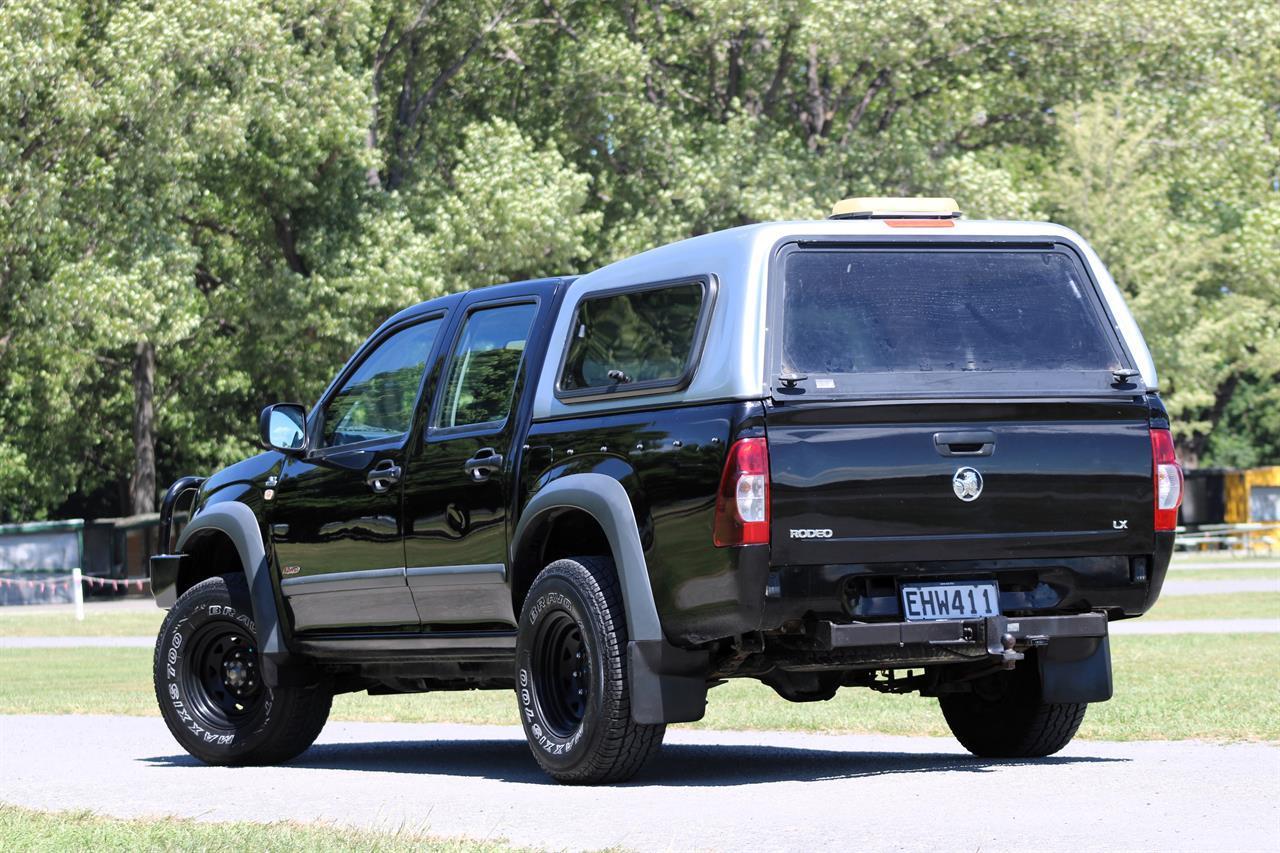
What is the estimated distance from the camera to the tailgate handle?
334 inches

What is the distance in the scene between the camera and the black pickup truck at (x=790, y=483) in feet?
27.4

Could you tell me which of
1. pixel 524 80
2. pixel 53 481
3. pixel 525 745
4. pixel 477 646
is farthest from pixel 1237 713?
pixel 53 481

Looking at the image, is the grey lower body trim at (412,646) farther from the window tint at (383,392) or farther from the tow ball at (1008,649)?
the tow ball at (1008,649)

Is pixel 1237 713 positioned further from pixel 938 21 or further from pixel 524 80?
pixel 524 80

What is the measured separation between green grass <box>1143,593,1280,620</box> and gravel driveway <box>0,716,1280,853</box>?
14729 millimetres

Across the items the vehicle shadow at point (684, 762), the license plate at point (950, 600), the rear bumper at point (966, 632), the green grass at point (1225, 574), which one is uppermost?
the license plate at point (950, 600)

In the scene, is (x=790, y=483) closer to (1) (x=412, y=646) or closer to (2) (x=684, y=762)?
(2) (x=684, y=762)

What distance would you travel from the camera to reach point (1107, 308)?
9156mm

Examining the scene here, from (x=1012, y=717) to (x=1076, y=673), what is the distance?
2.64ft

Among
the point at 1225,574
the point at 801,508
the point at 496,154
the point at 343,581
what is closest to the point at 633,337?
the point at 801,508

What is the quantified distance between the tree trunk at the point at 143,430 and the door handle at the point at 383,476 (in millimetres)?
34320

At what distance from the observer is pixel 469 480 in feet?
32.0

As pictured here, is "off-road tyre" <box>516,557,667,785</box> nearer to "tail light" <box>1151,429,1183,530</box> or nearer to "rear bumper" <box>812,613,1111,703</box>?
"rear bumper" <box>812,613,1111,703</box>

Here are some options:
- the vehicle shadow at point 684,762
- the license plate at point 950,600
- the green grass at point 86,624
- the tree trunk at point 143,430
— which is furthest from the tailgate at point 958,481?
the tree trunk at point 143,430
